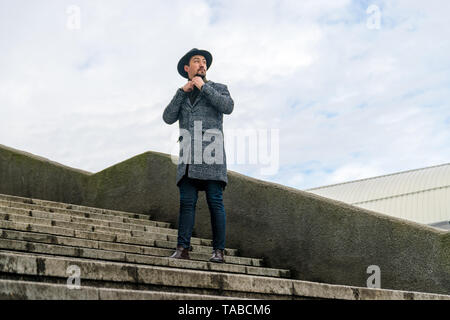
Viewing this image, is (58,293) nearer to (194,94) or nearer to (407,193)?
(194,94)

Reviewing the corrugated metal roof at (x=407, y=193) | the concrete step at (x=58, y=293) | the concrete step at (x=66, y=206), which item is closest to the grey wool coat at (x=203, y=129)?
the concrete step at (x=58, y=293)

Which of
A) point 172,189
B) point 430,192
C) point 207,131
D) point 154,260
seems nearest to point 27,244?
point 154,260

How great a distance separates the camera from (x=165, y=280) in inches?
155

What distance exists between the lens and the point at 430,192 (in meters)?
32.1

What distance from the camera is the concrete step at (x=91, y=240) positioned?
527cm

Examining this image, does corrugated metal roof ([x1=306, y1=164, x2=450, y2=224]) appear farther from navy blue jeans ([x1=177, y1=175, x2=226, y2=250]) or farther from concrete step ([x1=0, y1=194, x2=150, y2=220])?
navy blue jeans ([x1=177, y1=175, x2=226, y2=250])

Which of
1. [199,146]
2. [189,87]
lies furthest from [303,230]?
[189,87]

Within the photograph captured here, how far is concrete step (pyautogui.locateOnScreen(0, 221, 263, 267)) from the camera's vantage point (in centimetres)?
527

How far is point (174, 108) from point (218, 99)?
0.46 metres

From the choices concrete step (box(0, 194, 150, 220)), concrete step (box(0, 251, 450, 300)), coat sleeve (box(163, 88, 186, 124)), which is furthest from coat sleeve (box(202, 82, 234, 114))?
concrete step (box(0, 194, 150, 220))

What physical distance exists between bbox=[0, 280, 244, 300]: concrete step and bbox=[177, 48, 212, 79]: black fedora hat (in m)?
3.02

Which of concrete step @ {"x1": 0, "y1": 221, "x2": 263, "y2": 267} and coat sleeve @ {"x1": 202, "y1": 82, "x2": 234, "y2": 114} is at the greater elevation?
coat sleeve @ {"x1": 202, "y1": 82, "x2": 234, "y2": 114}
